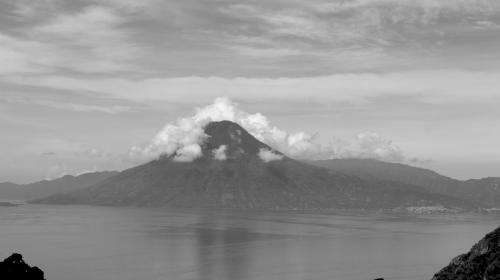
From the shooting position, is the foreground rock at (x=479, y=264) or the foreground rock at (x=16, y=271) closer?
the foreground rock at (x=479, y=264)

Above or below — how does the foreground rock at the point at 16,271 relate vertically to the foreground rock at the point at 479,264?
below

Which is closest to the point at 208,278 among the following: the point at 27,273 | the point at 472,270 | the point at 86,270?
the point at 86,270

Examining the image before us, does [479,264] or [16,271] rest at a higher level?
[479,264]

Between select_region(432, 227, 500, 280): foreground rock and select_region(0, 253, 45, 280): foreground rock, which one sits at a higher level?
select_region(432, 227, 500, 280): foreground rock

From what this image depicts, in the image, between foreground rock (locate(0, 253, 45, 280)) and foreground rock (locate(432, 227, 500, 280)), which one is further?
foreground rock (locate(0, 253, 45, 280))
